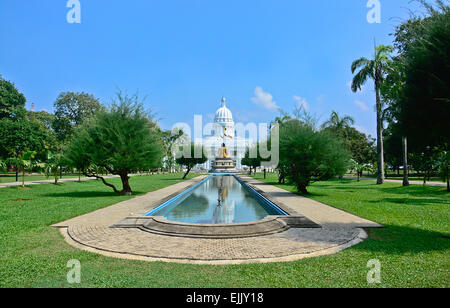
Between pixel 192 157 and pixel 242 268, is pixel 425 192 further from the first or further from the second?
pixel 192 157

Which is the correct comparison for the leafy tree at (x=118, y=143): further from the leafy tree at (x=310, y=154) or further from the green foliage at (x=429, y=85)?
the green foliage at (x=429, y=85)

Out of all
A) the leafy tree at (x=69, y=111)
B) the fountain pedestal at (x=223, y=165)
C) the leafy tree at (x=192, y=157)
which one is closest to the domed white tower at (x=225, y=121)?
the fountain pedestal at (x=223, y=165)

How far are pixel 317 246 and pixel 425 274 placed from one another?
91.3 inches

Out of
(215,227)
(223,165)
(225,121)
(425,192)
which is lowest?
(425,192)

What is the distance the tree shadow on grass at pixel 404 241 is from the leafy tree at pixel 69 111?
53.7 m

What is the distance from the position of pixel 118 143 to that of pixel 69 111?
142 ft

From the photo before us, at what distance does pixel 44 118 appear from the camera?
7388 cm

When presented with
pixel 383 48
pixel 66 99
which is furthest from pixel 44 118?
pixel 383 48

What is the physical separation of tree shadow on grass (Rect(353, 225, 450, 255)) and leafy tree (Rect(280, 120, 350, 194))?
1029 centimetres

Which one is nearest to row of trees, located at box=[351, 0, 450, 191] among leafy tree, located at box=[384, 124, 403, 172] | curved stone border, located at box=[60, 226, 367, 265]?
curved stone border, located at box=[60, 226, 367, 265]

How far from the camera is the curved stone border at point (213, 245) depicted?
6098mm

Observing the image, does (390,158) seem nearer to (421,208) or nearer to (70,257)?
(421,208)

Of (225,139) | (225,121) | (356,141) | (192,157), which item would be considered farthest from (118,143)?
(225,121)

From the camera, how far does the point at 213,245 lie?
712cm
